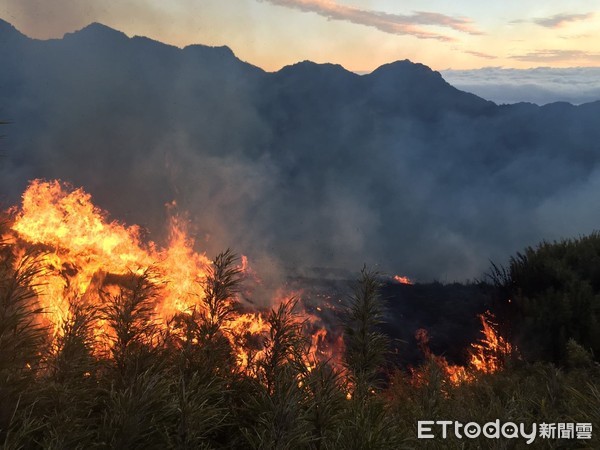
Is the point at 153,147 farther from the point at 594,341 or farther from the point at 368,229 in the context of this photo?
the point at 594,341

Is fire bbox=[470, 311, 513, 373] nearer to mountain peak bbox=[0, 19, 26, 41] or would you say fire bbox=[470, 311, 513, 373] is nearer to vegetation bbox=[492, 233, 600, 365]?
vegetation bbox=[492, 233, 600, 365]

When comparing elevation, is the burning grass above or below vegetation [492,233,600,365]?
below

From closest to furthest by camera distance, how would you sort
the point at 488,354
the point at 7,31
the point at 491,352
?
the point at 491,352, the point at 488,354, the point at 7,31

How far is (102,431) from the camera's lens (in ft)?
9.71

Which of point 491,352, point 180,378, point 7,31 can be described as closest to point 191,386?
point 180,378

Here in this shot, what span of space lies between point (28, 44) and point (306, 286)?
558ft

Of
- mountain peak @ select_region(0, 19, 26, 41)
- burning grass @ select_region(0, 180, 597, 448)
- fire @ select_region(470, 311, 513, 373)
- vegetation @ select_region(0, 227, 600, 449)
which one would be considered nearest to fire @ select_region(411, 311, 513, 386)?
fire @ select_region(470, 311, 513, 373)

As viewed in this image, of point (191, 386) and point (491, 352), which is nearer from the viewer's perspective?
point (191, 386)

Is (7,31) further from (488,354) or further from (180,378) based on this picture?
(180,378)

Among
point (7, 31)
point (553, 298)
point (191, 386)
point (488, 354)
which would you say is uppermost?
point (7, 31)

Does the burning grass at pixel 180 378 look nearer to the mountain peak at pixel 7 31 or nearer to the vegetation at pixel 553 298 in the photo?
the vegetation at pixel 553 298

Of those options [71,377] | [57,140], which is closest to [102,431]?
[71,377]

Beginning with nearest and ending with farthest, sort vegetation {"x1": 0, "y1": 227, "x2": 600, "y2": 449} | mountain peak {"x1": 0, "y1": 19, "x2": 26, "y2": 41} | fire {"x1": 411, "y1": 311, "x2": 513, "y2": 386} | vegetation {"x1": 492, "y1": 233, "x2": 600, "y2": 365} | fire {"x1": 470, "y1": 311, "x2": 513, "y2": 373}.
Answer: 1. vegetation {"x1": 0, "y1": 227, "x2": 600, "y2": 449}
2. vegetation {"x1": 492, "y1": 233, "x2": 600, "y2": 365}
3. fire {"x1": 411, "y1": 311, "x2": 513, "y2": 386}
4. fire {"x1": 470, "y1": 311, "x2": 513, "y2": 373}
5. mountain peak {"x1": 0, "y1": 19, "x2": 26, "y2": 41}

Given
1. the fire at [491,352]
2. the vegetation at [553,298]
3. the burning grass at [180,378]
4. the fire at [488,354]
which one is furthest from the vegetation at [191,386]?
the fire at [491,352]
